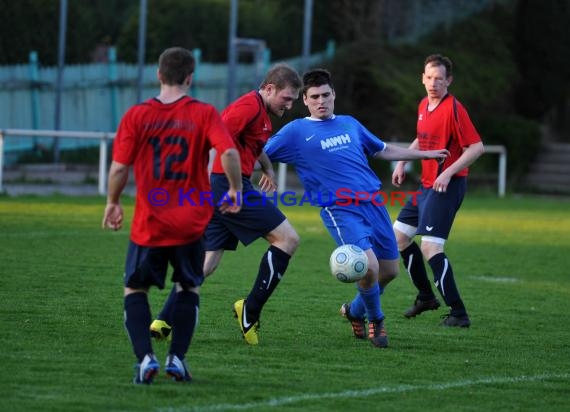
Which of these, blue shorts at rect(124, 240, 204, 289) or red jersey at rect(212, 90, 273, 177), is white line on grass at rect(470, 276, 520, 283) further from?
blue shorts at rect(124, 240, 204, 289)

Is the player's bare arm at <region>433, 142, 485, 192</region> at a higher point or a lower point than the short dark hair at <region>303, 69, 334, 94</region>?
lower

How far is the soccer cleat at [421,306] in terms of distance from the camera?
940 cm

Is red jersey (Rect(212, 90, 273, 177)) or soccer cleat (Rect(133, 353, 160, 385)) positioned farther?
red jersey (Rect(212, 90, 273, 177))

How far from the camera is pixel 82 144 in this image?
24.8 metres

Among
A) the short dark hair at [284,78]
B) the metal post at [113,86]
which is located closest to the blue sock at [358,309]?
the short dark hair at [284,78]

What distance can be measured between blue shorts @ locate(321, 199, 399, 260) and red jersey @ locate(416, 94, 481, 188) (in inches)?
48.9

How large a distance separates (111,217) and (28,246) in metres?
7.49

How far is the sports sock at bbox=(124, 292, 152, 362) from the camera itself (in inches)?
242

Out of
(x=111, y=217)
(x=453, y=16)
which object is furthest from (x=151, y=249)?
(x=453, y=16)

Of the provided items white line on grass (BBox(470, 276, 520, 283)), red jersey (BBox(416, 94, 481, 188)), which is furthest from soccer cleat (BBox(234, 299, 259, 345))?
white line on grass (BBox(470, 276, 520, 283))

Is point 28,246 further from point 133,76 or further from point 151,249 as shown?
point 133,76

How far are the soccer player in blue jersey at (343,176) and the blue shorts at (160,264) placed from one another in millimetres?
1832

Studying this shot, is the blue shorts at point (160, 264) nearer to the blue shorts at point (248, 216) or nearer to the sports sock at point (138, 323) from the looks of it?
the sports sock at point (138, 323)

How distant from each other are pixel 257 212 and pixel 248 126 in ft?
1.97
